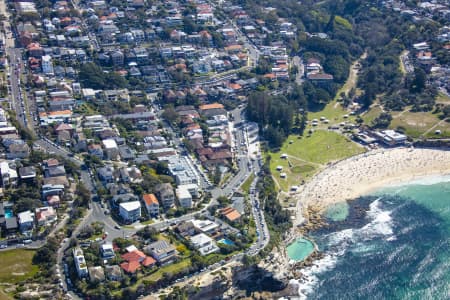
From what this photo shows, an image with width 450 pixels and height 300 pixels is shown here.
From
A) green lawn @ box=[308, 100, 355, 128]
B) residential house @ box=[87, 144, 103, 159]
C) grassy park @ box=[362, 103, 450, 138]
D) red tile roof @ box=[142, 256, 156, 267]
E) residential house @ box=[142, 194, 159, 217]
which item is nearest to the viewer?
red tile roof @ box=[142, 256, 156, 267]

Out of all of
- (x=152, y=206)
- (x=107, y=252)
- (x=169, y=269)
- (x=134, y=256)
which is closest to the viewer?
(x=169, y=269)

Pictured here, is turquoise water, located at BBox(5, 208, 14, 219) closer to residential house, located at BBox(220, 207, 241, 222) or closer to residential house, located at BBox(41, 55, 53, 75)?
residential house, located at BBox(220, 207, 241, 222)

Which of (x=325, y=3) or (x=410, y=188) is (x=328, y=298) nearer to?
(x=410, y=188)

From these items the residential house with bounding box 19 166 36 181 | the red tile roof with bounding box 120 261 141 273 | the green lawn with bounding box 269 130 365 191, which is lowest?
the green lawn with bounding box 269 130 365 191

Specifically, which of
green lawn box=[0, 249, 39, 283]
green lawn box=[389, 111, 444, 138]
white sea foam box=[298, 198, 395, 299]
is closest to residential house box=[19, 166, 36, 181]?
green lawn box=[0, 249, 39, 283]

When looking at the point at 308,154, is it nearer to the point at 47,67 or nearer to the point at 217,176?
the point at 217,176

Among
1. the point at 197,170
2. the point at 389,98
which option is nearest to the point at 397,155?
the point at 389,98

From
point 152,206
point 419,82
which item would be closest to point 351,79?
point 419,82
